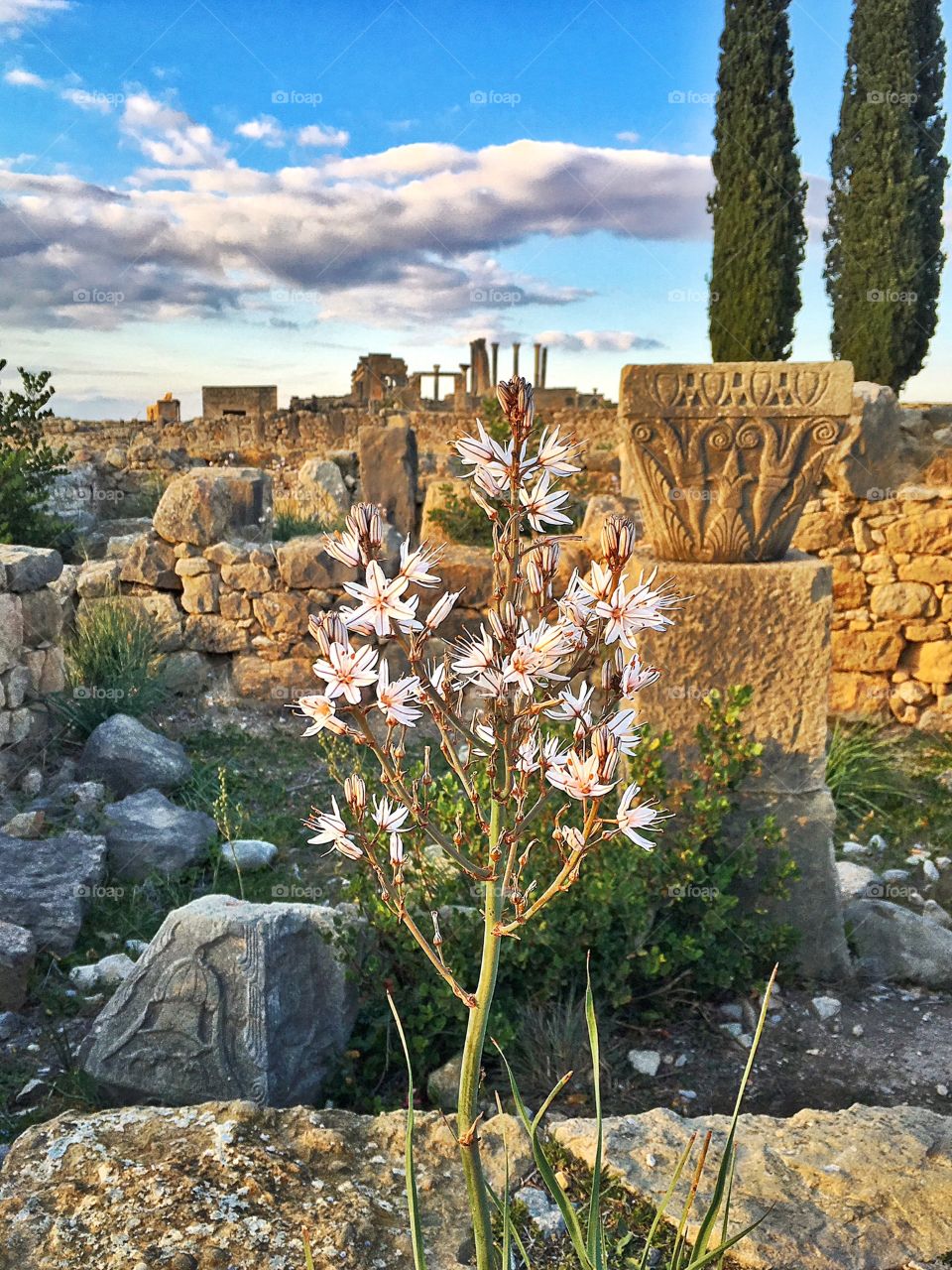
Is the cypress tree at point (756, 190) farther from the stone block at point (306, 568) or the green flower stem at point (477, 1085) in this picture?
the green flower stem at point (477, 1085)

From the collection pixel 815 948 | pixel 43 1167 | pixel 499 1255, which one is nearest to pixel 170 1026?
pixel 43 1167

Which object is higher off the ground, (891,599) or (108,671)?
(891,599)

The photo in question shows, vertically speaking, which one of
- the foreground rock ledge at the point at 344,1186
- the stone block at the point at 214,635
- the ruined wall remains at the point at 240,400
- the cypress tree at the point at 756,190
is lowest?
the foreground rock ledge at the point at 344,1186

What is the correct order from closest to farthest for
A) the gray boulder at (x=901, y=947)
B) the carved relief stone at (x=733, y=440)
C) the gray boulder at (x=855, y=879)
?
the carved relief stone at (x=733, y=440), the gray boulder at (x=901, y=947), the gray boulder at (x=855, y=879)

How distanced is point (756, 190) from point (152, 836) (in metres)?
10.1

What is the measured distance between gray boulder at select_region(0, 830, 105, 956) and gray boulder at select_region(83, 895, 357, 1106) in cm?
113

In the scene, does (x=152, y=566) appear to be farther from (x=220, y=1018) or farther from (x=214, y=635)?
(x=220, y=1018)

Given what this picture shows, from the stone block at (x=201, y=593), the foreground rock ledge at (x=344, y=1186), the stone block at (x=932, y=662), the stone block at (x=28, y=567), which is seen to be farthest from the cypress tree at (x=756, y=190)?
the foreground rock ledge at (x=344, y=1186)

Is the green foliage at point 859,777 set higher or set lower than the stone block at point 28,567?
lower

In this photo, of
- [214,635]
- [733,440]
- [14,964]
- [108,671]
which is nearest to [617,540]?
[733,440]

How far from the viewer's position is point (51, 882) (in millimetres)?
4352

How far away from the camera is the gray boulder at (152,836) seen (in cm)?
478

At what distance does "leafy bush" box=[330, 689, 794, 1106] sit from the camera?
10.5 feet

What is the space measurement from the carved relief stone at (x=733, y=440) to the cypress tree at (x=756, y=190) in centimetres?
862
